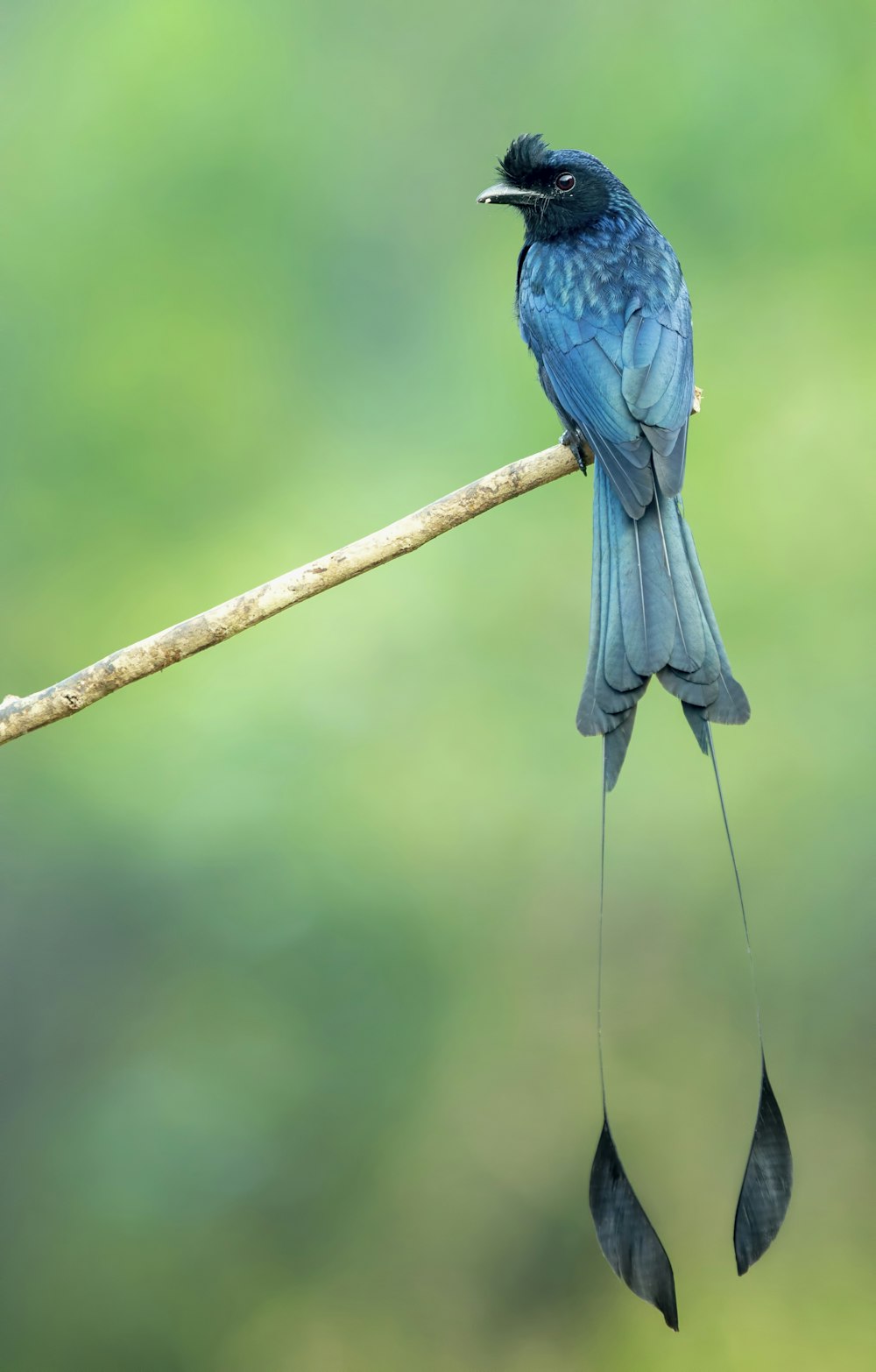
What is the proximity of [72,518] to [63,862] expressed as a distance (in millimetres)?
1243

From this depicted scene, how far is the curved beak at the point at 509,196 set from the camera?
3.21 meters

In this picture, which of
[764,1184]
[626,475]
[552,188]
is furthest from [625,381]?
[764,1184]

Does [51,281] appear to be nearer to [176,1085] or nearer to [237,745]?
[237,745]

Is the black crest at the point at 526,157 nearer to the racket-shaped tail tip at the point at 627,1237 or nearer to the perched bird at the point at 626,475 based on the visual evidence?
the perched bird at the point at 626,475

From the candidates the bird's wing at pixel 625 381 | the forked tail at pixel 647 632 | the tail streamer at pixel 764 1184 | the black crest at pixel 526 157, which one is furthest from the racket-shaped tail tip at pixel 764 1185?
the black crest at pixel 526 157

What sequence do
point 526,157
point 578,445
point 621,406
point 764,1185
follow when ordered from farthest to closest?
1. point 526,157
2. point 578,445
3. point 621,406
4. point 764,1185

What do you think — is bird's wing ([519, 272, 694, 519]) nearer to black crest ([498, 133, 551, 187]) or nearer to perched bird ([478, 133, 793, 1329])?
perched bird ([478, 133, 793, 1329])

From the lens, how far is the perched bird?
73.6 inches

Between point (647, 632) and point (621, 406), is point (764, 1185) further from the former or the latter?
point (621, 406)

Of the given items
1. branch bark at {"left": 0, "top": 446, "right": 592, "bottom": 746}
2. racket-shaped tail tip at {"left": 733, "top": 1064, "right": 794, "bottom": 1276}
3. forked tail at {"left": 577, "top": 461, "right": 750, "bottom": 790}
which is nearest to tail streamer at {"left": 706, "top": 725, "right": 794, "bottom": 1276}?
racket-shaped tail tip at {"left": 733, "top": 1064, "right": 794, "bottom": 1276}

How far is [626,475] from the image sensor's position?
2486 mm

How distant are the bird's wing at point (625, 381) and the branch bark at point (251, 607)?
15cm

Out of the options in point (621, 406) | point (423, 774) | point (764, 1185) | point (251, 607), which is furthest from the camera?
point (423, 774)

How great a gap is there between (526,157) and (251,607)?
55.2 inches
